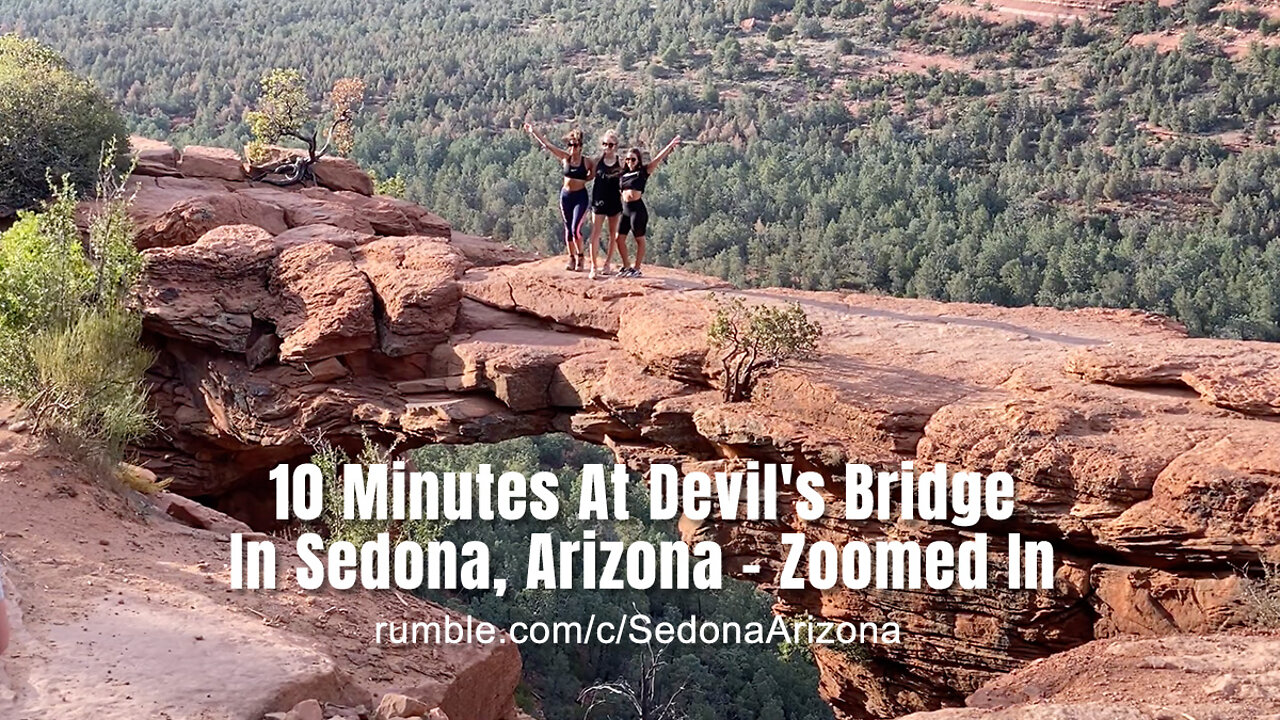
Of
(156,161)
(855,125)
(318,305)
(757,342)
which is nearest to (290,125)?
(156,161)

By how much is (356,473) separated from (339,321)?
2.09 meters

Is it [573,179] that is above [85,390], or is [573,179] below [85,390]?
above

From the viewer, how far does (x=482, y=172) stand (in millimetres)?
39500

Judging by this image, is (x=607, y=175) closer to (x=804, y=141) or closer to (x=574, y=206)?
(x=574, y=206)

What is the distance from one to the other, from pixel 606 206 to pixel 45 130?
785 cm

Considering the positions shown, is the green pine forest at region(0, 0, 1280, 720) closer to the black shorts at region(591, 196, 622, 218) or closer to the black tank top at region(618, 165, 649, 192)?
the black shorts at region(591, 196, 622, 218)

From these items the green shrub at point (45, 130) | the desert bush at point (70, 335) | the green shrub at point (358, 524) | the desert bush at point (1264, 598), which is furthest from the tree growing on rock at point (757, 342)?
the green shrub at point (45, 130)

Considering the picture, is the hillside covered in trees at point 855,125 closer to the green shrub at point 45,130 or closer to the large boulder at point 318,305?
the green shrub at point 45,130

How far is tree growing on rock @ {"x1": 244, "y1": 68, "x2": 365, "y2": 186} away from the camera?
746 inches

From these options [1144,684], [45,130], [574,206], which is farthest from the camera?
[45,130]

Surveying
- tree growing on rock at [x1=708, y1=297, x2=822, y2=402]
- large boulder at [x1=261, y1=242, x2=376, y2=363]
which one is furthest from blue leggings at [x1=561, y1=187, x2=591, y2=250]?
tree growing on rock at [x1=708, y1=297, x2=822, y2=402]

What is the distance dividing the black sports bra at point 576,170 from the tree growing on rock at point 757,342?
8.61ft

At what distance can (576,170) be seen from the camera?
44.0 feet

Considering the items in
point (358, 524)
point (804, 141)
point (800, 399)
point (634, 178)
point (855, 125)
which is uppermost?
point (634, 178)
